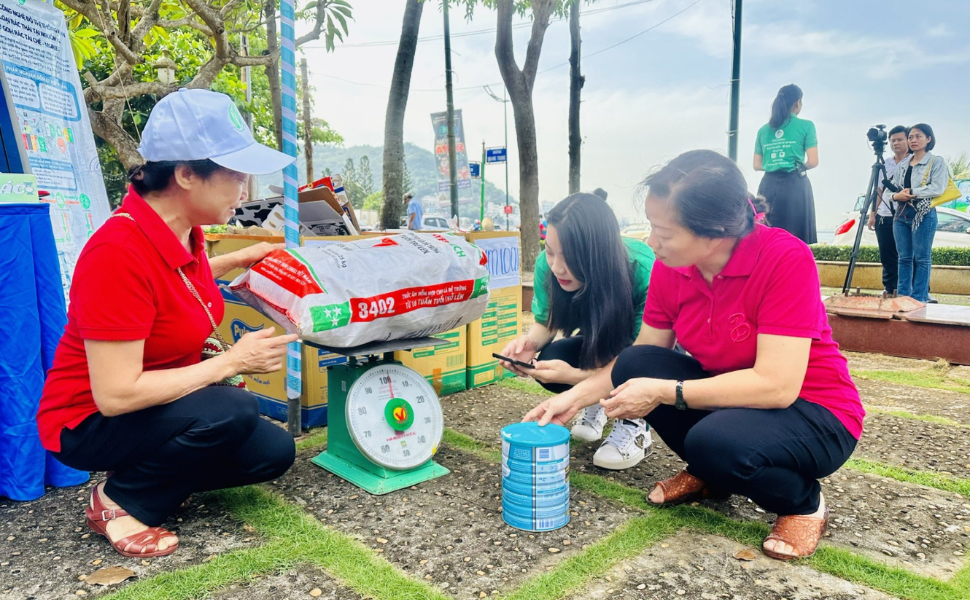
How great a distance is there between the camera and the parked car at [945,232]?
12.1m

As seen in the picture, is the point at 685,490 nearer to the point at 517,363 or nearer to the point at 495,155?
the point at 517,363

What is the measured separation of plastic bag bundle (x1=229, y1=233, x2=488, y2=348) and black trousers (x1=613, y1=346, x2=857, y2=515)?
35.0 inches

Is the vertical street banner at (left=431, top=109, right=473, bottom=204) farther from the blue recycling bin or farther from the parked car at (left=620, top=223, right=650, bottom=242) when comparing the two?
the blue recycling bin

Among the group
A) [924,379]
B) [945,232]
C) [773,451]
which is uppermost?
[773,451]

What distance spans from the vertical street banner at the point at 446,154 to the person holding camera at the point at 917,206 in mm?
9473

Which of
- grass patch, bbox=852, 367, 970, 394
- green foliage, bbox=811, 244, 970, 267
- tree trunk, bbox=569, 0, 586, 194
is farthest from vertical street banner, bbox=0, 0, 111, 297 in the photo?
green foliage, bbox=811, 244, 970, 267

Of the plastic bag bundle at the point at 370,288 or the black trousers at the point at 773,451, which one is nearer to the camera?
the black trousers at the point at 773,451

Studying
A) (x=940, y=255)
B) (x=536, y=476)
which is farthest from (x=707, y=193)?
(x=940, y=255)

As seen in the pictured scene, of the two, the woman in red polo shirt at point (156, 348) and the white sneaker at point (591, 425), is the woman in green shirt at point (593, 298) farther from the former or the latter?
the woman in red polo shirt at point (156, 348)

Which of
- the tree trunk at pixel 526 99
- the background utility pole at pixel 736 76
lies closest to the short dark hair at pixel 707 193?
the background utility pole at pixel 736 76

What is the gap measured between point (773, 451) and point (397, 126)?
646 cm

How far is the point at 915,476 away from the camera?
2209mm

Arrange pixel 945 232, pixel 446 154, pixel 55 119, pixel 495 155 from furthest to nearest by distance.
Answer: pixel 446 154 → pixel 495 155 → pixel 945 232 → pixel 55 119

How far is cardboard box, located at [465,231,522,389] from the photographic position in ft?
11.1
